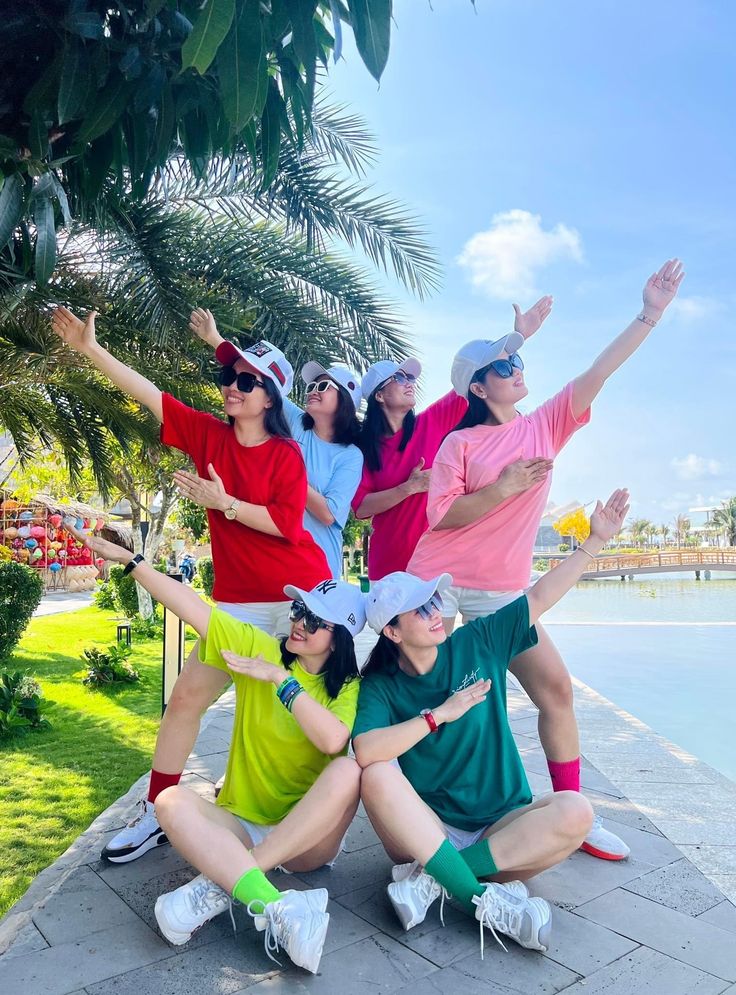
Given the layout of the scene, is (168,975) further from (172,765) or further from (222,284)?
(222,284)

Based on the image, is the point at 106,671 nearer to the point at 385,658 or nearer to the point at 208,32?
the point at 385,658

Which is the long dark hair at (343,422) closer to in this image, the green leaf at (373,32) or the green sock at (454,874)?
the green sock at (454,874)

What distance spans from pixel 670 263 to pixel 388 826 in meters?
2.37

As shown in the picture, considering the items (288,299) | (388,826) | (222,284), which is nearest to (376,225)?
(288,299)

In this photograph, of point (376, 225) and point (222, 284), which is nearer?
point (222, 284)

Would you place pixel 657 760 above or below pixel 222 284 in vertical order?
below

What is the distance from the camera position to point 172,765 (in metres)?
3.13

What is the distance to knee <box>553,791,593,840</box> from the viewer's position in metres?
2.51

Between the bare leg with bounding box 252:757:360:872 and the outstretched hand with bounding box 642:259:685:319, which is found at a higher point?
the outstretched hand with bounding box 642:259:685:319

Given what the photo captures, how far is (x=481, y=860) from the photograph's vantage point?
8.41 feet

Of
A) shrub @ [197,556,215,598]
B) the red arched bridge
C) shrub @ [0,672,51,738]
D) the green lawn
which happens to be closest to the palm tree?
the red arched bridge

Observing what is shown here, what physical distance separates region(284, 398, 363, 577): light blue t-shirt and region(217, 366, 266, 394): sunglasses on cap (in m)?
0.31

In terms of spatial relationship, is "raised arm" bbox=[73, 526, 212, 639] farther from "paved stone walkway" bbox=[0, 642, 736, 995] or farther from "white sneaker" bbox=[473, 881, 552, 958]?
"white sneaker" bbox=[473, 881, 552, 958]

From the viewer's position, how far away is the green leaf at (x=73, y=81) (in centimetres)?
178
